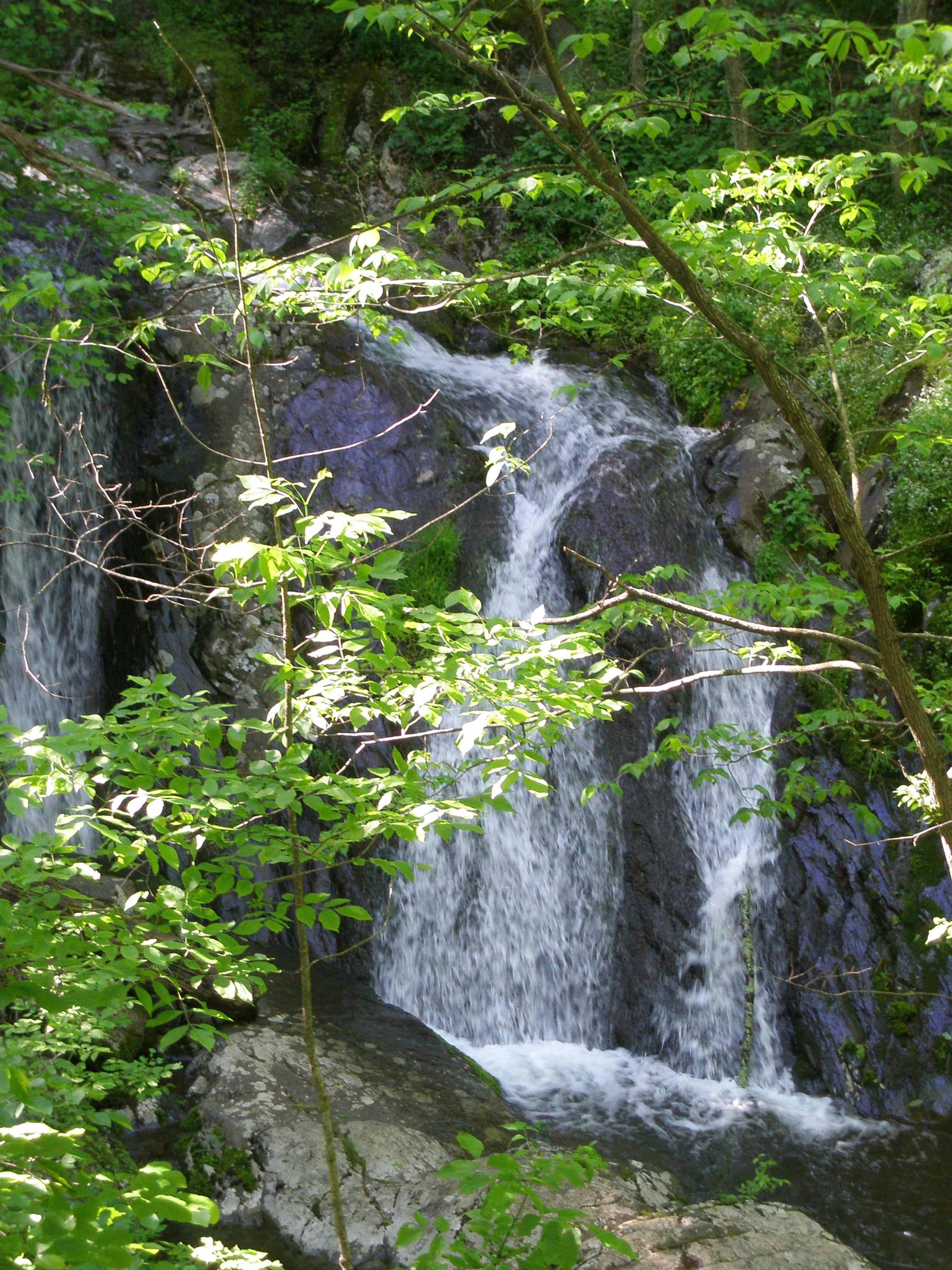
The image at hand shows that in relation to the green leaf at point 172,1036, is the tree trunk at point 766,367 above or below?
above

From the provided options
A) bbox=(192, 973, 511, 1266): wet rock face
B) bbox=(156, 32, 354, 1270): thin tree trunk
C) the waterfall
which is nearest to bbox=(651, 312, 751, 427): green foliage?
the waterfall

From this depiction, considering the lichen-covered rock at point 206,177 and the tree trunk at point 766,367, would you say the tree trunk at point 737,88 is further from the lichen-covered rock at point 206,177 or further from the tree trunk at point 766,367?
the tree trunk at point 766,367

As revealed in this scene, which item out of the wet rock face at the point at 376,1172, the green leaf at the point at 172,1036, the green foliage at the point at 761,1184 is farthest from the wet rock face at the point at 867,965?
the green leaf at the point at 172,1036

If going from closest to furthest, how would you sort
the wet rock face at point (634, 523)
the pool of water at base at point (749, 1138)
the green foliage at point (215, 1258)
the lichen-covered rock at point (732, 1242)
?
the green foliage at point (215, 1258) < the lichen-covered rock at point (732, 1242) < the pool of water at base at point (749, 1138) < the wet rock face at point (634, 523)

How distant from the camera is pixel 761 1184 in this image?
5.03 m

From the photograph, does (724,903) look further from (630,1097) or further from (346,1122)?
(346,1122)

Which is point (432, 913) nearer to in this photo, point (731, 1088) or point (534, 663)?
point (731, 1088)

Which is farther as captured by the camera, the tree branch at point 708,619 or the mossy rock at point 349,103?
the mossy rock at point 349,103

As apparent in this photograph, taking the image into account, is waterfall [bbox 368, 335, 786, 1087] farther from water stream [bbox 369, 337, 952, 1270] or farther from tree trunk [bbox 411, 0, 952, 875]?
tree trunk [bbox 411, 0, 952, 875]

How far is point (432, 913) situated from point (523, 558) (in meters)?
3.21

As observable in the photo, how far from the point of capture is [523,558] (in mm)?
8188

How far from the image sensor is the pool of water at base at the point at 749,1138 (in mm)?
4930

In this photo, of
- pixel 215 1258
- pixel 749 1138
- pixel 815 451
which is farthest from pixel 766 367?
A: pixel 749 1138

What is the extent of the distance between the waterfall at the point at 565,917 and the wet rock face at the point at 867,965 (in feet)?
0.86
